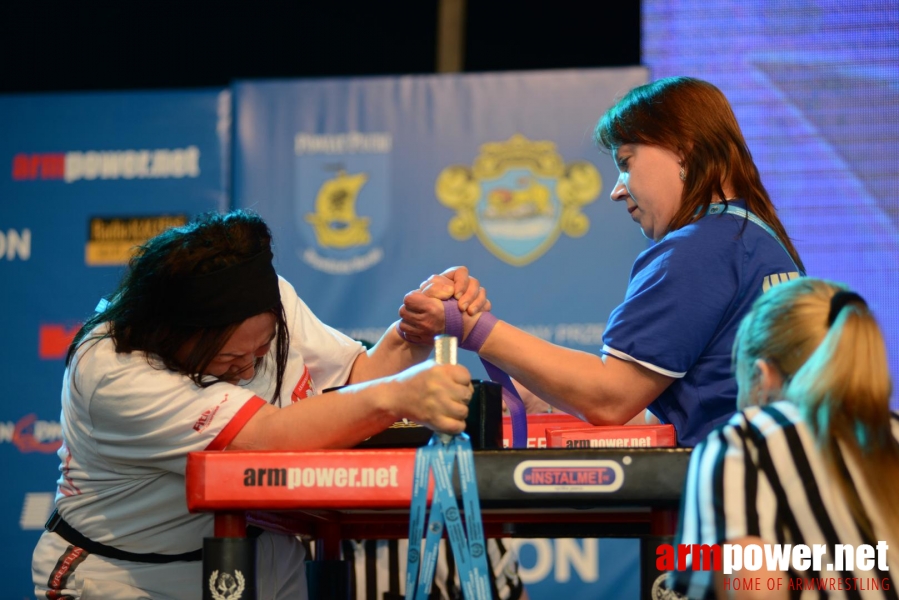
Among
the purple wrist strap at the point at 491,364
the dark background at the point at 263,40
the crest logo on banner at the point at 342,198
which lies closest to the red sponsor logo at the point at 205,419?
the purple wrist strap at the point at 491,364

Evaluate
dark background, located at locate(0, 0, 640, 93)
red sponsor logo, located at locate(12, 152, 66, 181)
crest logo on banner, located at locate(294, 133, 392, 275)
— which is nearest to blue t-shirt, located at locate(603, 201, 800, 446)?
crest logo on banner, located at locate(294, 133, 392, 275)

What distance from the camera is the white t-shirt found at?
5.14 ft

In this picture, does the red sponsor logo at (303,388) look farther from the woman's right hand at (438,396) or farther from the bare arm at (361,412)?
the woman's right hand at (438,396)

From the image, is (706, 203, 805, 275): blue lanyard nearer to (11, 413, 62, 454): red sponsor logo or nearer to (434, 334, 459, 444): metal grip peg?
(434, 334, 459, 444): metal grip peg

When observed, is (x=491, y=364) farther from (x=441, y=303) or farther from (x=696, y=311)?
(x=696, y=311)

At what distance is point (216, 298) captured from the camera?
1656mm

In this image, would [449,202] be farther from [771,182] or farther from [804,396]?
[804,396]

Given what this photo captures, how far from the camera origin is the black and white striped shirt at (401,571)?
268cm

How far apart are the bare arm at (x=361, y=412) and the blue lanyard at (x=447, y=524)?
6 cm

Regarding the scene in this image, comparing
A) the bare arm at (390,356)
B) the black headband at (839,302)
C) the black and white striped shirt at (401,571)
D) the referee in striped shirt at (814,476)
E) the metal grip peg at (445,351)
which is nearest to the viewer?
the referee in striped shirt at (814,476)

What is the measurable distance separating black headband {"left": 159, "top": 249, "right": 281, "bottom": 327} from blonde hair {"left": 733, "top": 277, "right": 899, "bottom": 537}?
828 mm

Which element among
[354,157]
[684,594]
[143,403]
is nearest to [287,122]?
[354,157]

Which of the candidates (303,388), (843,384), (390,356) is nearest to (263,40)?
(390,356)

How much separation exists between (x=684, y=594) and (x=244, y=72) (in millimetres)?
4010
